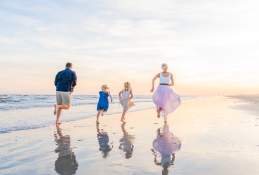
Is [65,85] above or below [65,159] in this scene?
above

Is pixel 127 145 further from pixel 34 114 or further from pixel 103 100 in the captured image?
pixel 34 114

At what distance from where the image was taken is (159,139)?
10305 millimetres

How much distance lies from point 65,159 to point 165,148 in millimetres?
2286

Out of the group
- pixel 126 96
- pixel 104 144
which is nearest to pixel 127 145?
pixel 104 144

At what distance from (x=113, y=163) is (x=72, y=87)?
9.72 m

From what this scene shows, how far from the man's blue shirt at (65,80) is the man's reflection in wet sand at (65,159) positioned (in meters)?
6.10

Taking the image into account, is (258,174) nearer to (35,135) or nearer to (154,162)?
(154,162)

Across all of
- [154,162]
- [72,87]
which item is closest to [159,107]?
[72,87]

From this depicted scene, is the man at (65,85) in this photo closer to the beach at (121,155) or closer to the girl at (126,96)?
the girl at (126,96)

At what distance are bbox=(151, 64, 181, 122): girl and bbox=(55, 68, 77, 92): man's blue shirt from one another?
3.09m

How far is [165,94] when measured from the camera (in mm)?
15828

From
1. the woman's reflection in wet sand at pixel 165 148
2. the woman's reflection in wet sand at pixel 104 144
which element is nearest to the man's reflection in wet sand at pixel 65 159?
the woman's reflection in wet sand at pixel 104 144

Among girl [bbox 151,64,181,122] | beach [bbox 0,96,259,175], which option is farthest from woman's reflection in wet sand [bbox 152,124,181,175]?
girl [bbox 151,64,181,122]

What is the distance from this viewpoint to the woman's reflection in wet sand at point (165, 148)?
697 centimetres
